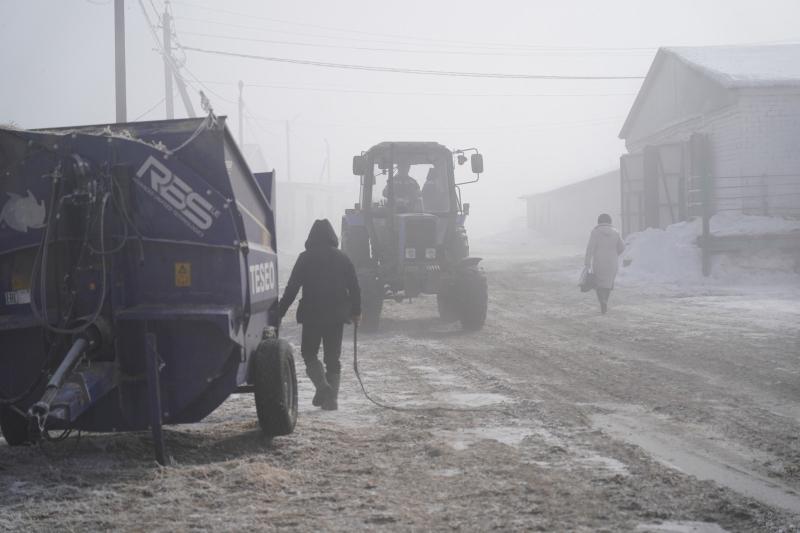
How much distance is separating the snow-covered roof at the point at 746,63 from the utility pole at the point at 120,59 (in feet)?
58.5

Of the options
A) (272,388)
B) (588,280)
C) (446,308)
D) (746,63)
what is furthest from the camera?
(746,63)

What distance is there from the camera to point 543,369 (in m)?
9.04

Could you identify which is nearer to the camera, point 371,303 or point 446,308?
point 371,303

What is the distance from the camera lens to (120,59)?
21234 millimetres

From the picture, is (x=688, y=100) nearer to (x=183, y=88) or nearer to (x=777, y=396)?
(x=183, y=88)

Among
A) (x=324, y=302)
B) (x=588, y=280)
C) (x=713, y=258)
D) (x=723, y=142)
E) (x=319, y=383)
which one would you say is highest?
(x=723, y=142)

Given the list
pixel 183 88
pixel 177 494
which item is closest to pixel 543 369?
pixel 177 494

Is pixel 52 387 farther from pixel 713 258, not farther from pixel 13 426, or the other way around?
pixel 713 258

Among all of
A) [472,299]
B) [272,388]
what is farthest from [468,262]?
[272,388]

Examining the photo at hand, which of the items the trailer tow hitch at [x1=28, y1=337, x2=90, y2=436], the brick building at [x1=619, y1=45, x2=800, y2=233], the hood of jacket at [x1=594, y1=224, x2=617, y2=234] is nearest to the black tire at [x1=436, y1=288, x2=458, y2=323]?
the hood of jacket at [x1=594, y1=224, x2=617, y2=234]

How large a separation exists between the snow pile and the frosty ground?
956 centimetres

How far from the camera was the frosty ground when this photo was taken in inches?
167

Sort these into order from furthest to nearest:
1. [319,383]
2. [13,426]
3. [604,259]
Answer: [604,259]
[319,383]
[13,426]

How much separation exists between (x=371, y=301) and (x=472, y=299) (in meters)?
1.64
